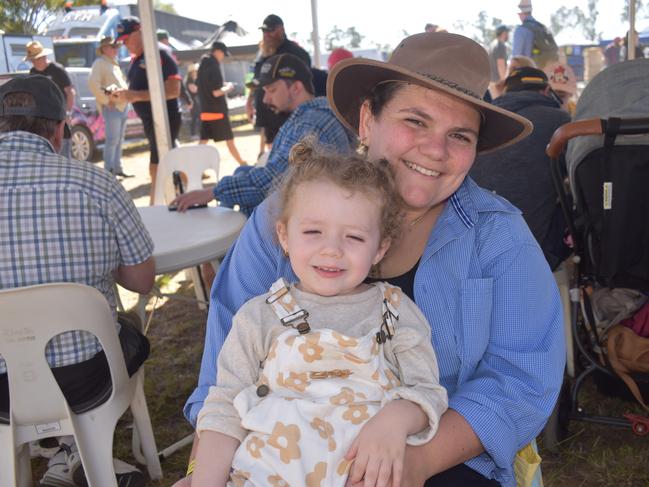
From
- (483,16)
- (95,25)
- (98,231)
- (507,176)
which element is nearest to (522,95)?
(507,176)

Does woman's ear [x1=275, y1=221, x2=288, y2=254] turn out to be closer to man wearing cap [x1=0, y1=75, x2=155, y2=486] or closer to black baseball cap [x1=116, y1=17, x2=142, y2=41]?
man wearing cap [x1=0, y1=75, x2=155, y2=486]

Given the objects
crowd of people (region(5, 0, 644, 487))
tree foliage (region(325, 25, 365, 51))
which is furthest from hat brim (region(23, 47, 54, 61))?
tree foliage (region(325, 25, 365, 51))

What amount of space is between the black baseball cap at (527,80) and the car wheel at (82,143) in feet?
27.9

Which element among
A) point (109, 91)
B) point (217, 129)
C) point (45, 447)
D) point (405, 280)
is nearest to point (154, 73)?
point (45, 447)

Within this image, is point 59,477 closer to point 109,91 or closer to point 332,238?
Answer: point 332,238

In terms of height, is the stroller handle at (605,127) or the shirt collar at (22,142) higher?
the shirt collar at (22,142)

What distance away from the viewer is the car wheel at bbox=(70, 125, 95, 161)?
1131 cm

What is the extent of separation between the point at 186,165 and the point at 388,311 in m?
3.47

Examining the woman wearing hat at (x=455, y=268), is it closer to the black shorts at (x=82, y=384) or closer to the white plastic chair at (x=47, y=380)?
the white plastic chair at (x=47, y=380)

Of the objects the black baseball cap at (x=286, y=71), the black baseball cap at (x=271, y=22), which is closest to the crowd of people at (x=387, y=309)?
the black baseball cap at (x=286, y=71)

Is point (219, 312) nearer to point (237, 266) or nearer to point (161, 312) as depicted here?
point (237, 266)

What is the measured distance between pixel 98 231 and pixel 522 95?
7.95 feet

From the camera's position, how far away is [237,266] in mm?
1726

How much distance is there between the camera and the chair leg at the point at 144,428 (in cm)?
270
